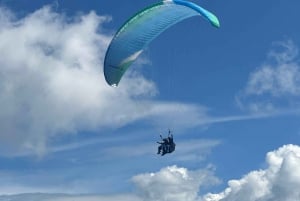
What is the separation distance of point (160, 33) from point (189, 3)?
5.95 m

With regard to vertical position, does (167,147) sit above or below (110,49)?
below

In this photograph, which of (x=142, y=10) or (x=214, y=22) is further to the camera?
(x=142, y=10)

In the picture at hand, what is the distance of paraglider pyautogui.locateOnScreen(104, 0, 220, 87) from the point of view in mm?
60344

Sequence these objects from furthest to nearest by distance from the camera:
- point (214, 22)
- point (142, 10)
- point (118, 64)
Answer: point (118, 64) < point (142, 10) < point (214, 22)

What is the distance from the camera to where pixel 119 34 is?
63.0m

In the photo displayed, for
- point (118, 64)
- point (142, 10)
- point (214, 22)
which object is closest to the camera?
point (214, 22)

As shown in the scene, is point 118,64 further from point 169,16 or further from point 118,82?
point 169,16

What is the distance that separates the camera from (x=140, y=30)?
6300 centimetres

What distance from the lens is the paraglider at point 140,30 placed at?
60344mm

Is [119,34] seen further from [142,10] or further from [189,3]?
[189,3]

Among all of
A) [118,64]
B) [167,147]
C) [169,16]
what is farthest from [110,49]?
[167,147]

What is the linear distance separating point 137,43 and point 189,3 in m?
7.34

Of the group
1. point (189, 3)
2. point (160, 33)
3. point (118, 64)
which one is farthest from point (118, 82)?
point (189, 3)

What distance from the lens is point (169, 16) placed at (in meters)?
62.5
